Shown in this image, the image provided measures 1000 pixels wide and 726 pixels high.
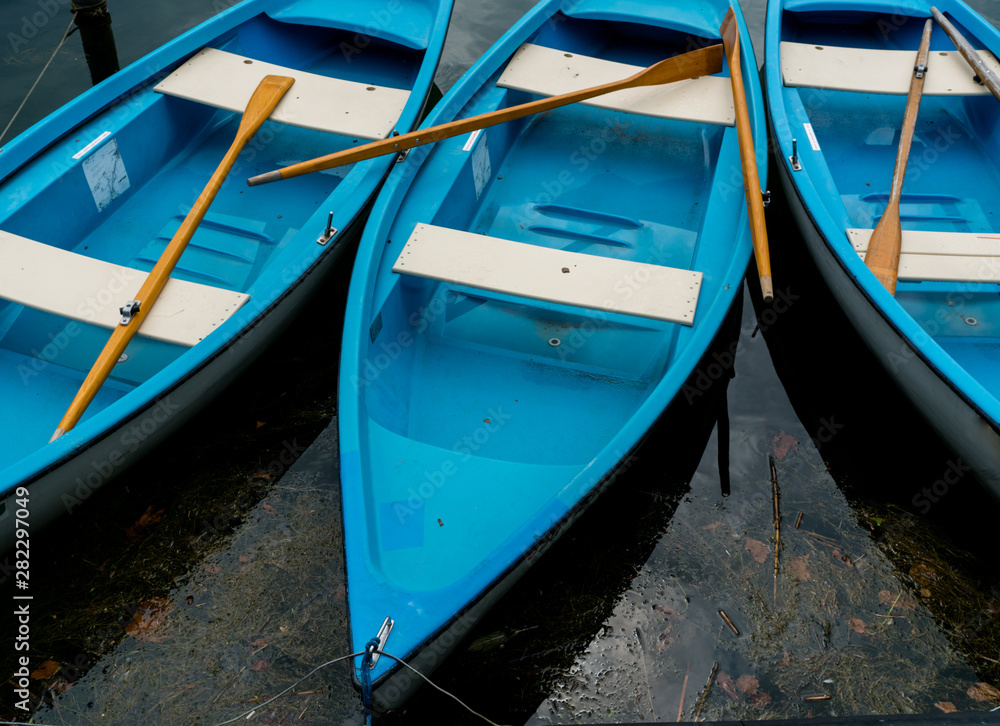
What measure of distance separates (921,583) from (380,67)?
17.2ft

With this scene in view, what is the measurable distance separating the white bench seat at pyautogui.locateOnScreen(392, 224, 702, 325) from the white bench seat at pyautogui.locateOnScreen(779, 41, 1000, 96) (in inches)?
94.5

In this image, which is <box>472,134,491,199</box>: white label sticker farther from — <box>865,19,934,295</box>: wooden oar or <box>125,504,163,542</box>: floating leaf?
<box>125,504,163,542</box>: floating leaf

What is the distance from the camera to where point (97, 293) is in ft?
12.1

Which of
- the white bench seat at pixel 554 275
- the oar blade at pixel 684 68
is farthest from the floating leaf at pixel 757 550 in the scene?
the oar blade at pixel 684 68

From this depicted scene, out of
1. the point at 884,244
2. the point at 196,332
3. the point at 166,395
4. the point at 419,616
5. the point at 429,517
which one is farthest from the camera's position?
the point at 884,244

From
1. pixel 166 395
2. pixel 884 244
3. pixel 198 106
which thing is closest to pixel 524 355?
pixel 166 395

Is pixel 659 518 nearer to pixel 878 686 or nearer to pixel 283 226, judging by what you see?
pixel 878 686

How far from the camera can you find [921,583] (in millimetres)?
3592

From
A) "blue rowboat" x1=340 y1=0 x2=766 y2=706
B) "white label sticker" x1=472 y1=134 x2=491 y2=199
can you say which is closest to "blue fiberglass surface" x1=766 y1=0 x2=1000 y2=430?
"blue rowboat" x1=340 y1=0 x2=766 y2=706

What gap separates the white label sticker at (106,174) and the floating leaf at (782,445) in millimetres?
4201

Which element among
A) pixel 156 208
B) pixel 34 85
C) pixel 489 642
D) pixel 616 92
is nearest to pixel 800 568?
pixel 489 642

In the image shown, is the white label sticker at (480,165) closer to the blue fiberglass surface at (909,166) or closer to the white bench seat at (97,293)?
the white bench seat at (97,293)

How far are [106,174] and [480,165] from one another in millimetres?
2268

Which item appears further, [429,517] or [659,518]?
[659,518]
